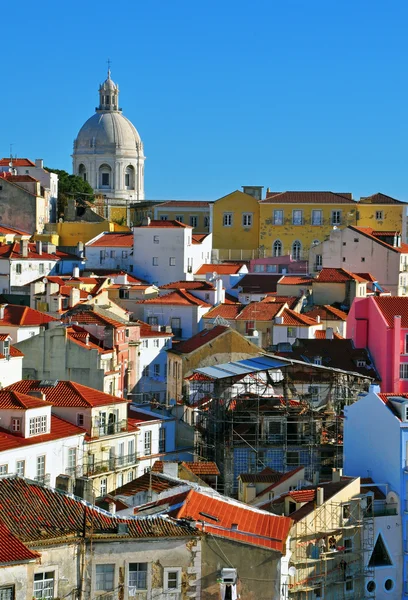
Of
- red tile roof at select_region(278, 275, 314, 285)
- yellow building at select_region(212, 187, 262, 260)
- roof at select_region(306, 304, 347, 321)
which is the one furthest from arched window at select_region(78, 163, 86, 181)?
roof at select_region(306, 304, 347, 321)

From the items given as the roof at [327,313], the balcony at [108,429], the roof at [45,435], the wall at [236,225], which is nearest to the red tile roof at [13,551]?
the roof at [45,435]

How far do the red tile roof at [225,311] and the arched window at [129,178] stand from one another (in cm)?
4953

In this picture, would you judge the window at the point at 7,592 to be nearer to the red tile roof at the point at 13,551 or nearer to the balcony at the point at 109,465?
the red tile roof at the point at 13,551

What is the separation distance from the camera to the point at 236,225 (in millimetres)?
104125

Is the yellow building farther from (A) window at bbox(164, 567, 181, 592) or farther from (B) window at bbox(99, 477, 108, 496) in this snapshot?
(A) window at bbox(164, 567, 181, 592)

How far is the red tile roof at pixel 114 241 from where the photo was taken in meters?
94.5

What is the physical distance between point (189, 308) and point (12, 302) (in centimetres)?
915

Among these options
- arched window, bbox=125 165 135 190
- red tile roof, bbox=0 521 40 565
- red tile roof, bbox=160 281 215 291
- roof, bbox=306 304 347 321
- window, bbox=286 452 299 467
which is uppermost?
arched window, bbox=125 165 135 190

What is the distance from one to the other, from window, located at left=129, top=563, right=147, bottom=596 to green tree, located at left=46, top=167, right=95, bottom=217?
75791 millimetres

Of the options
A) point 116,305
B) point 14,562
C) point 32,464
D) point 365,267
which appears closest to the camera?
Answer: point 14,562

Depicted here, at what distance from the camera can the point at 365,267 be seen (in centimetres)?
9281

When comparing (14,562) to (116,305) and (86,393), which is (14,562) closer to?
(86,393)

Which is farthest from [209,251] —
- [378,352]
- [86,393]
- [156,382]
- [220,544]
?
[220,544]

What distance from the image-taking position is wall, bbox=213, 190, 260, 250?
104 meters
